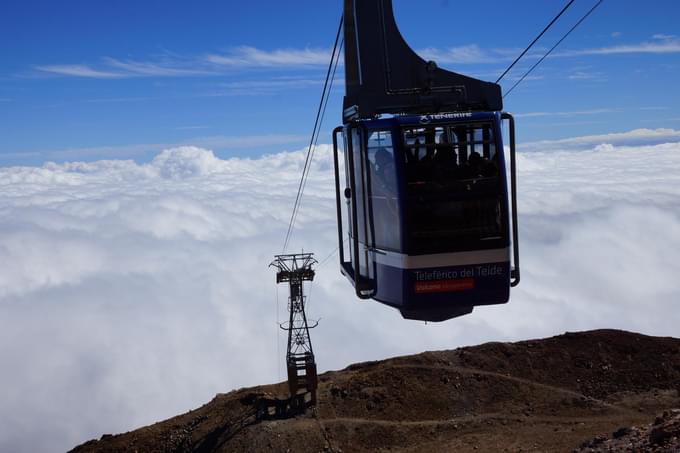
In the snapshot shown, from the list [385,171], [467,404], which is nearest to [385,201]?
[385,171]

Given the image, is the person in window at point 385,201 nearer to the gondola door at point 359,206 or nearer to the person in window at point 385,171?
the person in window at point 385,171

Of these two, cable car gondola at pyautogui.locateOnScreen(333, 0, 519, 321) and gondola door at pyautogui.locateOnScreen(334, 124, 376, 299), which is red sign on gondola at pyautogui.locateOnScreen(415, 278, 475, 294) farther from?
gondola door at pyautogui.locateOnScreen(334, 124, 376, 299)

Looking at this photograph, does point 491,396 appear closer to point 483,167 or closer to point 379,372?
point 379,372

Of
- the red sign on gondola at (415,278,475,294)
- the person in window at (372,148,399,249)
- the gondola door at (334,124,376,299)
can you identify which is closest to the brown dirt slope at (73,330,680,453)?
the gondola door at (334,124,376,299)

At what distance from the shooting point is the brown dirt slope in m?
25.4

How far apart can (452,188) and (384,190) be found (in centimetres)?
110

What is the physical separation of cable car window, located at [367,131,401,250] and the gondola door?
111mm

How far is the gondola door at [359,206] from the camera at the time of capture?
968 cm

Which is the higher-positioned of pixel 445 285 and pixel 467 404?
pixel 445 285

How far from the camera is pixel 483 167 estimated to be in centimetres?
914

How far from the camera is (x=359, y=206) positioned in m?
10.2

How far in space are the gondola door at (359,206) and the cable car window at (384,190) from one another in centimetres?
11

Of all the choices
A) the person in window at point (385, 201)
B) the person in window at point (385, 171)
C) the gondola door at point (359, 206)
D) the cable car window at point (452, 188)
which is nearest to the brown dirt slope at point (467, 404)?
the gondola door at point (359, 206)

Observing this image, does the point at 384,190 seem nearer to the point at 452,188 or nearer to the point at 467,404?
the point at 452,188
